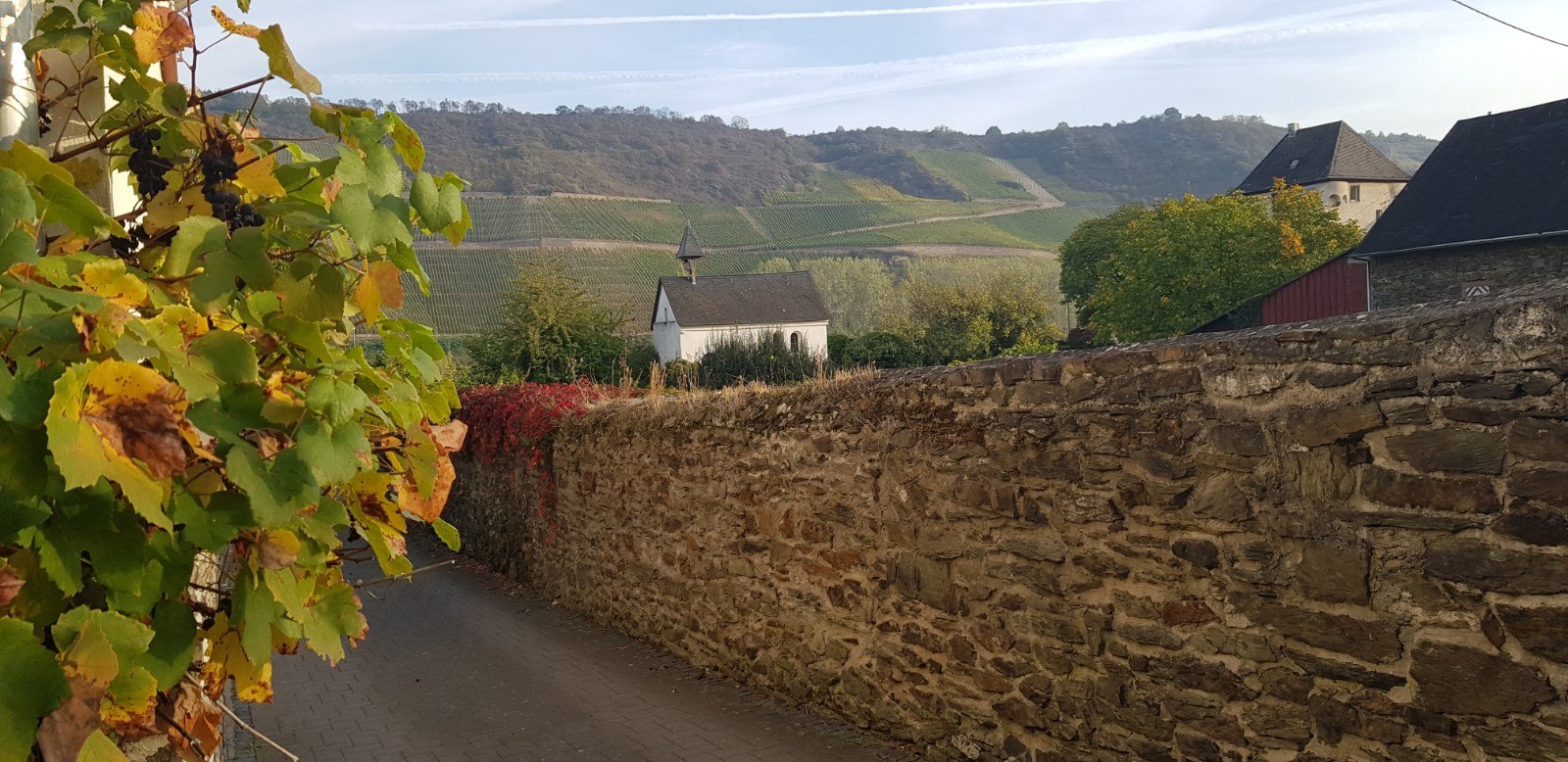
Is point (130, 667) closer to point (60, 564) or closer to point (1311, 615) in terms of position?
point (60, 564)

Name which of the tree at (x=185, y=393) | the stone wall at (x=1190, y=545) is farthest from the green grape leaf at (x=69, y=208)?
the stone wall at (x=1190, y=545)

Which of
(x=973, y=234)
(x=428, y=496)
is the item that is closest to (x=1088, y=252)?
(x=973, y=234)

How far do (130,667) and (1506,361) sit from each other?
3.54 meters

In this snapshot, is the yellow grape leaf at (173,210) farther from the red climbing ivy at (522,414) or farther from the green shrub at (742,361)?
the green shrub at (742,361)

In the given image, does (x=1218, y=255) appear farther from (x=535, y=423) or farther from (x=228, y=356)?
(x=228, y=356)

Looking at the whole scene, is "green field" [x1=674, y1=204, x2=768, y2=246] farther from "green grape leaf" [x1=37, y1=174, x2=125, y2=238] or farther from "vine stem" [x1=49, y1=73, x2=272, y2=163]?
"green grape leaf" [x1=37, y1=174, x2=125, y2=238]

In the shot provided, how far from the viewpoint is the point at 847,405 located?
21.6ft

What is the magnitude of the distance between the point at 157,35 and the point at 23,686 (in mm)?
1097

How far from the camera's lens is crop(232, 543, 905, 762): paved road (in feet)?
22.4

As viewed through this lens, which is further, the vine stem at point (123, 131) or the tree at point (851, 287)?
the tree at point (851, 287)

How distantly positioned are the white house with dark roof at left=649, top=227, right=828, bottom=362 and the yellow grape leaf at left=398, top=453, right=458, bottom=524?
6073 centimetres

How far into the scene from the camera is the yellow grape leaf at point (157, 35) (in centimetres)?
192

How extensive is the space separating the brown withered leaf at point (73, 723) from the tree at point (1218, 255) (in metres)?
49.4

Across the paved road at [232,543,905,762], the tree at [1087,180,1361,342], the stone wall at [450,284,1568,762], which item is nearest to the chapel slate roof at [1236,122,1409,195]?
the tree at [1087,180,1361,342]
